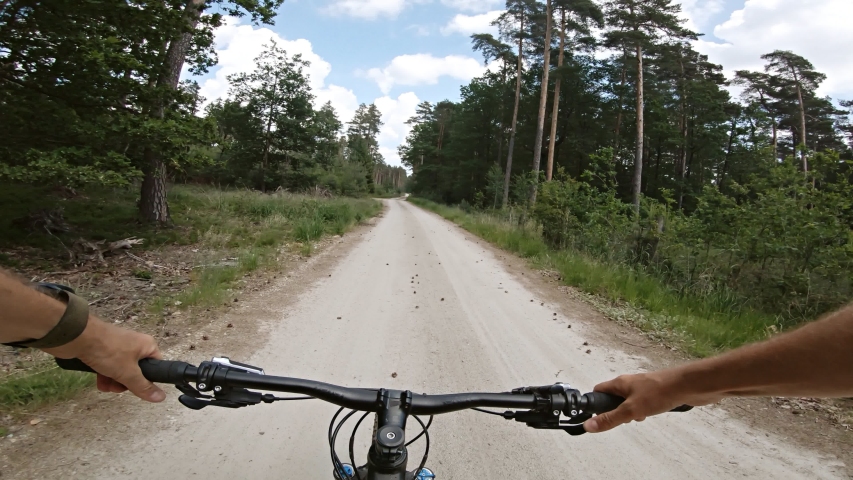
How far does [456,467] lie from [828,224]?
6981mm

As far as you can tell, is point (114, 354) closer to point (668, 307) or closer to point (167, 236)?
point (668, 307)

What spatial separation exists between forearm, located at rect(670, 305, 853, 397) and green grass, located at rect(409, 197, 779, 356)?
15.1 feet

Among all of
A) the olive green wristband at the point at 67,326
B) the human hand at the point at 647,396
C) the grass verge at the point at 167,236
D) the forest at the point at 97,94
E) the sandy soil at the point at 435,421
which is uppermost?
the forest at the point at 97,94

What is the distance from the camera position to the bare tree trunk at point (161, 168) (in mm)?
9836

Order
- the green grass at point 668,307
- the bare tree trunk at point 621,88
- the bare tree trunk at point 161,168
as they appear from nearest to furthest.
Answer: the green grass at point 668,307, the bare tree trunk at point 161,168, the bare tree trunk at point 621,88

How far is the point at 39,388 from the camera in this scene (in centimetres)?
311

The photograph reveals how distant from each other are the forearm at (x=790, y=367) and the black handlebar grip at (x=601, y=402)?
0.23m

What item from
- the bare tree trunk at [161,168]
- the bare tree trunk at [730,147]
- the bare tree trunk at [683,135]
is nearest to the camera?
the bare tree trunk at [161,168]

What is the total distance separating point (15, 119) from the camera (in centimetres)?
702

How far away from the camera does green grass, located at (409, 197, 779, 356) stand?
5.41m

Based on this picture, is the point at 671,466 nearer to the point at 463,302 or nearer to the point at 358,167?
the point at 463,302

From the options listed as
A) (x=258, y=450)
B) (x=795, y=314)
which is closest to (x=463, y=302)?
(x=258, y=450)

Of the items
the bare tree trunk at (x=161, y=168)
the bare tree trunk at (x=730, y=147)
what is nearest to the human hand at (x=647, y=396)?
the bare tree trunk at (x=161, y=168)

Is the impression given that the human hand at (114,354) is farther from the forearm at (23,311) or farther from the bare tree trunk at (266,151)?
the bare tree trunk at (266,151)
